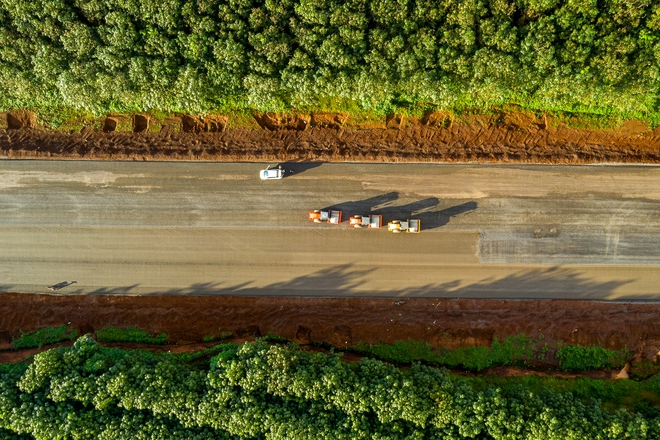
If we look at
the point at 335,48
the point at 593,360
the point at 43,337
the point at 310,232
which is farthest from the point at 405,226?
the point at 43,337

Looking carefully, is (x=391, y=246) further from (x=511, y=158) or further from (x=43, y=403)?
(x=43, y=403)

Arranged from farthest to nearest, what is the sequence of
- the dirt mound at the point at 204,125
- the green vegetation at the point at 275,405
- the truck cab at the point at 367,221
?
1. the dirt mound at the point at 204,125
2. the truck cab at the point at 367,221
3. the green vegetation at the point at 275,405

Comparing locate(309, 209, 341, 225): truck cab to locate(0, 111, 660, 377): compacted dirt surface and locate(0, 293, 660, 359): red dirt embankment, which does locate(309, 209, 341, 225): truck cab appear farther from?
locate(0, 293, 660, 359): red dirt embankment

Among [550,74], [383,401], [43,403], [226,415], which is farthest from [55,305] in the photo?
[550,74]

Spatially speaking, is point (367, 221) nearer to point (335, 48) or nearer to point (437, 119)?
point (437, 119)

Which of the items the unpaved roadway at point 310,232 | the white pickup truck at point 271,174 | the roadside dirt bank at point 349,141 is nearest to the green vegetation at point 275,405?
the unpaved roadway at point 310,232

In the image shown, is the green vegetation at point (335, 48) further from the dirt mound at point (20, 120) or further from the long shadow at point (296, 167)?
the long shadow at point (296, 167)
